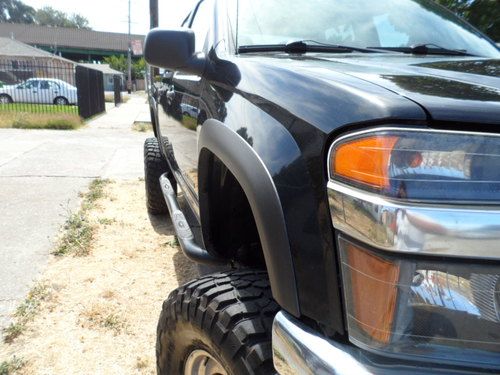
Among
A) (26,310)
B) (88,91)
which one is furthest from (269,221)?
(88,91)

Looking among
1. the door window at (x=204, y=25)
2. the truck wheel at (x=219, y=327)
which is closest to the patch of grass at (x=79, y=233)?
the door window at (x=204, y=25)

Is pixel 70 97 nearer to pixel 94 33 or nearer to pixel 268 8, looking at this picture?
pixel 268 8

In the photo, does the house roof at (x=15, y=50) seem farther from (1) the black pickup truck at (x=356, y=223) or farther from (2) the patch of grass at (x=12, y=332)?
(1) the black pickup truck at (x=356, y=223)

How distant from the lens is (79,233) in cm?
410

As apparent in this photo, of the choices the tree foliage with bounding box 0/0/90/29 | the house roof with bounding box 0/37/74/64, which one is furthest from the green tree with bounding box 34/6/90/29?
the house roof with bounding box 0/37/74/64

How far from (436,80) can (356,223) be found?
0.52 meters

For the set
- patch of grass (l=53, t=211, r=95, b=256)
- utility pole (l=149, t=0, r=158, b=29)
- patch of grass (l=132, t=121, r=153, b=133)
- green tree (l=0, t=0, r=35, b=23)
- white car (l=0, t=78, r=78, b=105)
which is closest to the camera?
patch of grass (l=53, t=211, r=95, b=256)

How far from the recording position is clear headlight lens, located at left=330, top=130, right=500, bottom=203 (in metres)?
0.99

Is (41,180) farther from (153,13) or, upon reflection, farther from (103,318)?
(153,13)

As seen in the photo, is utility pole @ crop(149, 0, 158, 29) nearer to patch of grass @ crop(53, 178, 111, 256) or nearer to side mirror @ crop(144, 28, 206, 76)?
patch of grass @ crop(53, 178, 111, 256)

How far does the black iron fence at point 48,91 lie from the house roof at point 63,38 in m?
34.8

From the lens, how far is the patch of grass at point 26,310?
260cm

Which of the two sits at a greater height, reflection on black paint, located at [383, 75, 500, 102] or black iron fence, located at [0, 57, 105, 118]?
reflection on black paint, located at [383, 75, 500, 102]

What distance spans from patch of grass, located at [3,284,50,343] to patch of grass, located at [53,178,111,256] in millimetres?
615
